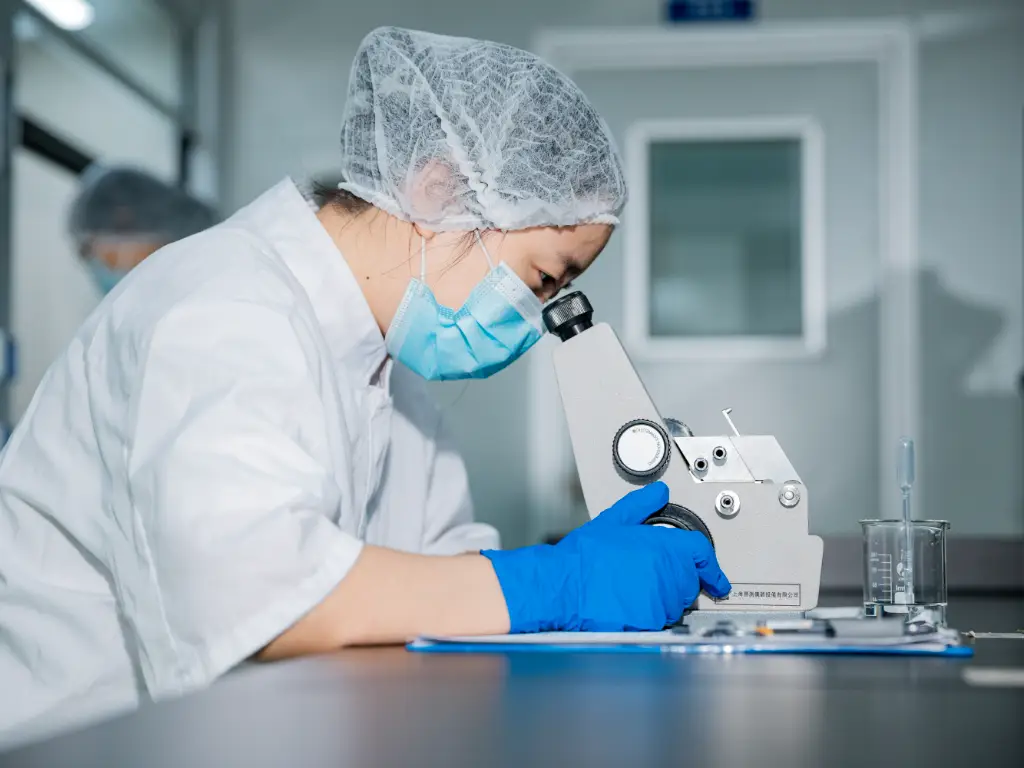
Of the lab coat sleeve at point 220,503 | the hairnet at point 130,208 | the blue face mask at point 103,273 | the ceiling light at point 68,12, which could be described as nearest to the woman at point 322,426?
the lab coat sleeve at point 220,503

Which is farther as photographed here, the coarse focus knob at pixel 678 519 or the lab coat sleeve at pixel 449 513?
the lab coat sleeve at pixel 449 513

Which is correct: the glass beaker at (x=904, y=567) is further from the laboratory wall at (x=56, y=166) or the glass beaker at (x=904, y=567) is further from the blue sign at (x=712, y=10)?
the blue sign at (x=712, y=10)

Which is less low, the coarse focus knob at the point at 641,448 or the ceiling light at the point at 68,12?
the ceiling light at the point at 68,12

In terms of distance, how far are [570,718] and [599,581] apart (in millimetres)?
447

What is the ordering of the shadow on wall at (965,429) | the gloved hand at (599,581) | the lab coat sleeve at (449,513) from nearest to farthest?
the gloved hand at (599,581) → the lab coat sleeve at (449,513) → the shadow on wall at (965,429)

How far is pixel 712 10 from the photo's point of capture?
3857 mm

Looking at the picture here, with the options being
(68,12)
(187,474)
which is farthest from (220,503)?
(68,12)

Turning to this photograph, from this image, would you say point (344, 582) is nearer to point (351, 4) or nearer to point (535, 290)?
point (535, 290)

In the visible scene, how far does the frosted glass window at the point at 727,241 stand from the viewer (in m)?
3.82

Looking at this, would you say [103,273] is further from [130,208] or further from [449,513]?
[449,513]

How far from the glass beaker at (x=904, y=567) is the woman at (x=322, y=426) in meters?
0.18

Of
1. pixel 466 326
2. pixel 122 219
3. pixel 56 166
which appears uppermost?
pixel 56 166

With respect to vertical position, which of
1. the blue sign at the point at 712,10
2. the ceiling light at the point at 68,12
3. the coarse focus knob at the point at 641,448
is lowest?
the coarse focus knob at the point at 641,448

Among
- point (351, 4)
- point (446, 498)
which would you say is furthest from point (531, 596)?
point (351, 4)
